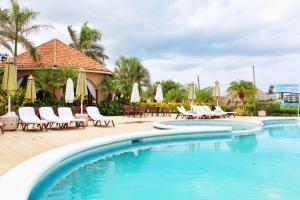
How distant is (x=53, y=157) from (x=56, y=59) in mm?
18707

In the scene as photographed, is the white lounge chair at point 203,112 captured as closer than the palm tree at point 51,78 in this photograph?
No

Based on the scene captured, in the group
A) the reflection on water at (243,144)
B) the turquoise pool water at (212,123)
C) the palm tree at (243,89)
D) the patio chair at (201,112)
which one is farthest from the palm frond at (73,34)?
the reflection on water at (243,144)

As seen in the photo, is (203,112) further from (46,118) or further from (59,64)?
(46,118)

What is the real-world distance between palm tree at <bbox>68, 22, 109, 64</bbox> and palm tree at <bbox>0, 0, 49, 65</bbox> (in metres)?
15.2

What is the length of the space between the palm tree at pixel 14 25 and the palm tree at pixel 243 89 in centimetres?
1959

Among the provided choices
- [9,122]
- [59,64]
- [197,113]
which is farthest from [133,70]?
[9,122]

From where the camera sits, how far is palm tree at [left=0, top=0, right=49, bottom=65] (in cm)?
2055

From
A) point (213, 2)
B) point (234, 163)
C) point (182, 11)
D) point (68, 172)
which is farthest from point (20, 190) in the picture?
point (182, 11)

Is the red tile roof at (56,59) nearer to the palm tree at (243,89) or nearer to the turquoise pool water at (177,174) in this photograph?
the palm tree at (243,89)

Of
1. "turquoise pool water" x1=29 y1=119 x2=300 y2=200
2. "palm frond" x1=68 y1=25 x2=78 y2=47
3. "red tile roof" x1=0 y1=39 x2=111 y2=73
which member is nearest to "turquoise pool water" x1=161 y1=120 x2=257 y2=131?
"turquoise pool water" x1=29 y1=119 x2=300 y2=200

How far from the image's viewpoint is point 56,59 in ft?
80.6

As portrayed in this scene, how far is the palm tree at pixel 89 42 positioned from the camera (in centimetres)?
3616

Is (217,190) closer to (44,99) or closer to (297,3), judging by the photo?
(297,3)

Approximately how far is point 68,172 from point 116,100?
1871cm
